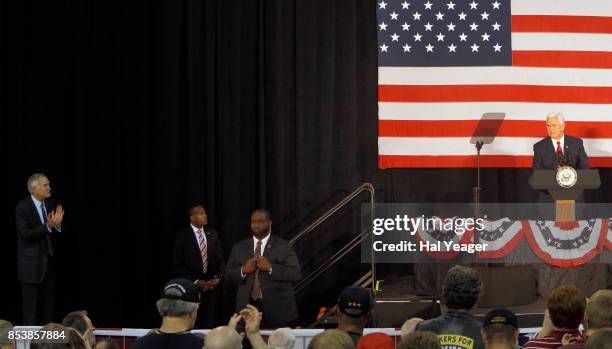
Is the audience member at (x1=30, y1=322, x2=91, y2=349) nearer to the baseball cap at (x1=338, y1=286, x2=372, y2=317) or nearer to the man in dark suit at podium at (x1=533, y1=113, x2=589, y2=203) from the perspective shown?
the baseball cap at (x1=338, y1=286, x2=372, y2=317)

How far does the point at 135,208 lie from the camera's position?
1248 cm

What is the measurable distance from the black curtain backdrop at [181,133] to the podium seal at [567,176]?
2.47 meters

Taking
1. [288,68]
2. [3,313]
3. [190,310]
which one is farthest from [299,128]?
[190,310]

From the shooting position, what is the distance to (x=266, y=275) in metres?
9.55

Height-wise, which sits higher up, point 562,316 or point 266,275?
point 562,316

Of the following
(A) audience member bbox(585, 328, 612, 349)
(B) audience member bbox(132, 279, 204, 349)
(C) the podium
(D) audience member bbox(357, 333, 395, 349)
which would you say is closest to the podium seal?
(C) the podium

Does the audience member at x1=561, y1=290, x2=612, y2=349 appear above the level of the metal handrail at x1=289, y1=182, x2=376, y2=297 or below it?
above

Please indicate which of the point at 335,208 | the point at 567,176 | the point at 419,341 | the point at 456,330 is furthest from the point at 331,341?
the point at 335,208

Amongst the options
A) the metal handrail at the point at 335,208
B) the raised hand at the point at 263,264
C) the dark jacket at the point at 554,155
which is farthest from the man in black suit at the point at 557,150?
the raised hand at the point at 263,264

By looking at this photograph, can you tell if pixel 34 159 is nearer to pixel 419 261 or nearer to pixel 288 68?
pixel 288 68

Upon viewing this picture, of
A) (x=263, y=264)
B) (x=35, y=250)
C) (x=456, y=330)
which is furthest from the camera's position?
Result: (x=35, y=250)

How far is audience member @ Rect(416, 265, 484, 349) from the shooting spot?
17.0 feet

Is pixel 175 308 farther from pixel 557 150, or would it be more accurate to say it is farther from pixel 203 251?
pixel 557 150

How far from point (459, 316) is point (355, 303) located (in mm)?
620
